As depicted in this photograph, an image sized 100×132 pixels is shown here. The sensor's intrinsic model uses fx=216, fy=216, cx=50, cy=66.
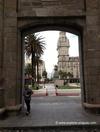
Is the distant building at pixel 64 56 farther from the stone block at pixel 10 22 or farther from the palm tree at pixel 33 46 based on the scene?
the stone block at pixel 10 22

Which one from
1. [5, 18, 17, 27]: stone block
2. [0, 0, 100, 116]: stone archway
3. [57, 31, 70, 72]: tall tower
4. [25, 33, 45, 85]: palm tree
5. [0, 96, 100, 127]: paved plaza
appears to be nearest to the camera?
[0, 96, 100, 127]: paved plaza

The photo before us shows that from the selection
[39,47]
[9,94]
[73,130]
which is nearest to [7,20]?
[9,94]

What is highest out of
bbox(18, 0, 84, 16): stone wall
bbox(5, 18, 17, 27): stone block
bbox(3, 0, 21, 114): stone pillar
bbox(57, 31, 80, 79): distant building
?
bbox(57, 31, 80, 79): distant building

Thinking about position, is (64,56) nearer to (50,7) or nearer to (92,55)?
(50,7)

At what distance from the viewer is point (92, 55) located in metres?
11.4

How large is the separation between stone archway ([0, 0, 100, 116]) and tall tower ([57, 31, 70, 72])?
367 ft

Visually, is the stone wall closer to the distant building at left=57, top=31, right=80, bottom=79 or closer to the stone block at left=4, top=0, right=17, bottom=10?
the stone block at left=4, top=0, right=17, bottom=10

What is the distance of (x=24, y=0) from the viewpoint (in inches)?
464

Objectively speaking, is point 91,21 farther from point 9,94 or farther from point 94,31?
point 9,94

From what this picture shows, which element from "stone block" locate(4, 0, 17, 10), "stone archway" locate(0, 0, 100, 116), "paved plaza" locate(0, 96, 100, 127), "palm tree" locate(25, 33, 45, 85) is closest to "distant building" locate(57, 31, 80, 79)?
"palm tree" locate(25, 33, 45, 85)

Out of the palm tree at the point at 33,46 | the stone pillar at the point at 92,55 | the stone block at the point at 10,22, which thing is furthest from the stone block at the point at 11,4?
the palm tree at the point at 33,46

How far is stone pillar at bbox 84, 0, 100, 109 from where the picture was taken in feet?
36.8

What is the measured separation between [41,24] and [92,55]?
10.7 ft

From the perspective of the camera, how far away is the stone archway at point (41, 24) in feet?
36.6
